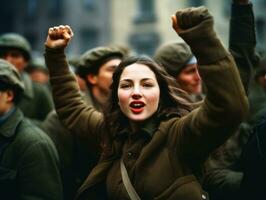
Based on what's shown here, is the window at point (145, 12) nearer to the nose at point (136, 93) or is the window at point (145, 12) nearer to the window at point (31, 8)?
the window at point (31, 8)

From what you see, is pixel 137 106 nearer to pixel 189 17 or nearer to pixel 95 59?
pixel 189 17

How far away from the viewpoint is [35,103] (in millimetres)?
7781

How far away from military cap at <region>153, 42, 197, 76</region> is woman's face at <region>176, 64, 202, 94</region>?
1.7 inches

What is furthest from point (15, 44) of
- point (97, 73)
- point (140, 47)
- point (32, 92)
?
point (140, 47)

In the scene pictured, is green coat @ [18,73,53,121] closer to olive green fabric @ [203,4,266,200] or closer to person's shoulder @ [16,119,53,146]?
person's shoulder @ [16,119,53,146]

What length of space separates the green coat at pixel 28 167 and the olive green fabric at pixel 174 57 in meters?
1.75

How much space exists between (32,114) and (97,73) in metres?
1.87

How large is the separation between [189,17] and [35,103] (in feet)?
14.8

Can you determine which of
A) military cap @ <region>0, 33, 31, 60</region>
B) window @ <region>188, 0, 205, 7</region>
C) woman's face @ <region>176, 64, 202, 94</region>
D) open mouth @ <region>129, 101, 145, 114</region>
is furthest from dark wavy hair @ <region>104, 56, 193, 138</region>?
window @ <region>188, 0, 205, 7</region>

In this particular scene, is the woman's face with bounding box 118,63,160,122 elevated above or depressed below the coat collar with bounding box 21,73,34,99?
above

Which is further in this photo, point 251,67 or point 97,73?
point 97,73

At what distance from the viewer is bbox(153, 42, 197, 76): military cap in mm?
6051

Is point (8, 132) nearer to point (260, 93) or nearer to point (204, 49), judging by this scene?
point (204, 49)

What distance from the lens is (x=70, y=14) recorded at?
1666 inches
